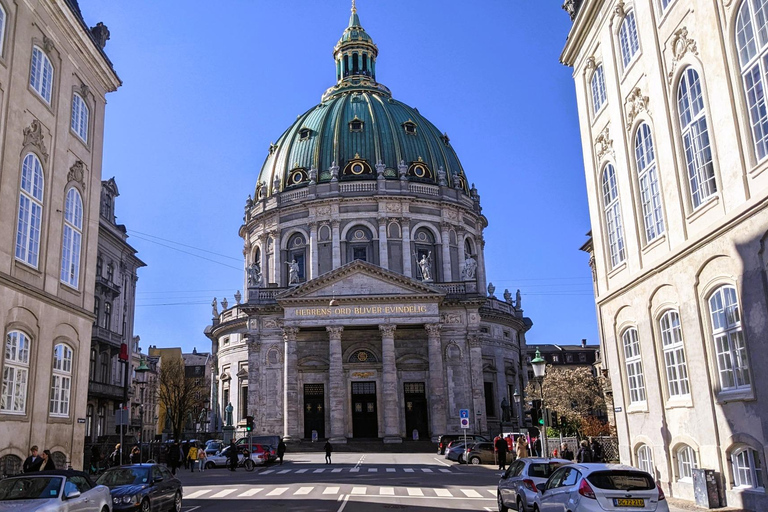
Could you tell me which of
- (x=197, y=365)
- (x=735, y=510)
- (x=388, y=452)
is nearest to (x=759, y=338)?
(x=735, y=510)

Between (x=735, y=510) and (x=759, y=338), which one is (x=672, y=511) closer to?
(x=735, y=510)

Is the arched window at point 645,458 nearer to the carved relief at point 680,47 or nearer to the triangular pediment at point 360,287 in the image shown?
the carved relief at point 680,47

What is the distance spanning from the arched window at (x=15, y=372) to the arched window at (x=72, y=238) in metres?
3.67

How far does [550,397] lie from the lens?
58.0 m

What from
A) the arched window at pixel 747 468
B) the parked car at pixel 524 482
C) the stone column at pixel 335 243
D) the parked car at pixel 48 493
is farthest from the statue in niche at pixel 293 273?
the arched window at pixel 747 468

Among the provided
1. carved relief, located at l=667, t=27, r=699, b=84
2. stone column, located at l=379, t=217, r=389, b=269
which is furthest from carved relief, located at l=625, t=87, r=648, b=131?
stone column, located at l=379, t=217, r=389, b=269

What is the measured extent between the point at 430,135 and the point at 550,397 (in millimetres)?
31429

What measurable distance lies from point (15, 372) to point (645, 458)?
1964 centimetres

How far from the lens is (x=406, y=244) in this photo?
67188 mm

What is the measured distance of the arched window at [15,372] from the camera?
21031 mm

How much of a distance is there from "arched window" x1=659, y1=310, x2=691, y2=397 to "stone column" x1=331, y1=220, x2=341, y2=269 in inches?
1842

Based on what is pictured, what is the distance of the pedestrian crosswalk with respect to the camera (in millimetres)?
22875

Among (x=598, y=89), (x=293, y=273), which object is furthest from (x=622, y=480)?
(x=293, y=273)

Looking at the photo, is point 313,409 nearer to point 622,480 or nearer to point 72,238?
point 72,238
